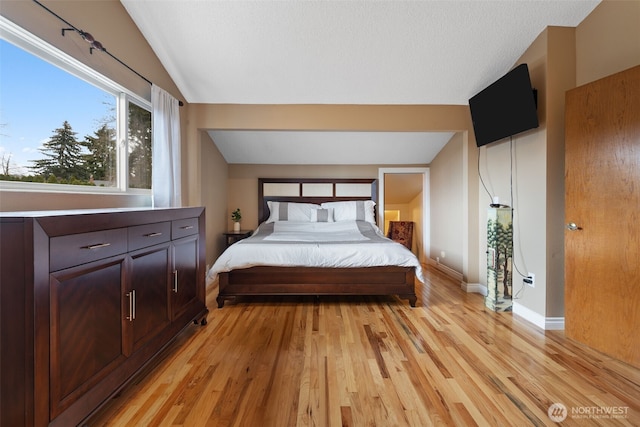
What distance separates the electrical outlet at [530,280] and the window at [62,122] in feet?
12.5

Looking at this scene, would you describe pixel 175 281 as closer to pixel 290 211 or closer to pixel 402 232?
pixel 290 211

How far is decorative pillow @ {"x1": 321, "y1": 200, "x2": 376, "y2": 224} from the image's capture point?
15.2 feet

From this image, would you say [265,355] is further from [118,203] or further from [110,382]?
[118,203]

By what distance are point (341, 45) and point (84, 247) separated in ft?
8.43

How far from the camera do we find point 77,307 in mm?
1251

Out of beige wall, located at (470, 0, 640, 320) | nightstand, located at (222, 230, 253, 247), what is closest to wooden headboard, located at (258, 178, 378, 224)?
nightstand, located at (222, 230, 253, 247)

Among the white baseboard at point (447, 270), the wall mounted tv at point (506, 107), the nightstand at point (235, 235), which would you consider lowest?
the white baseboard at point (447, 270)

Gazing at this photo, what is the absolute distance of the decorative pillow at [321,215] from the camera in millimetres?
4641

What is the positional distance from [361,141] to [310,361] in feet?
11.2

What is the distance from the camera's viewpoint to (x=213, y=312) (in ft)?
9.33

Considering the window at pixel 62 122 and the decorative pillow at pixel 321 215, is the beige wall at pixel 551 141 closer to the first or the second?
the decorative pillow at pixel 321 215

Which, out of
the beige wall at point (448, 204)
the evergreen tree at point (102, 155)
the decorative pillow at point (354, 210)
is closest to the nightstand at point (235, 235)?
the decorative pillow at point (354, 210)

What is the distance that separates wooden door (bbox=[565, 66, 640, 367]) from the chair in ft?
11.6

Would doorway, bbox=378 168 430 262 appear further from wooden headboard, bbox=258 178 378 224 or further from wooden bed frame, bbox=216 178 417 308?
wooden bed frame, bbox=216 178 417 308
